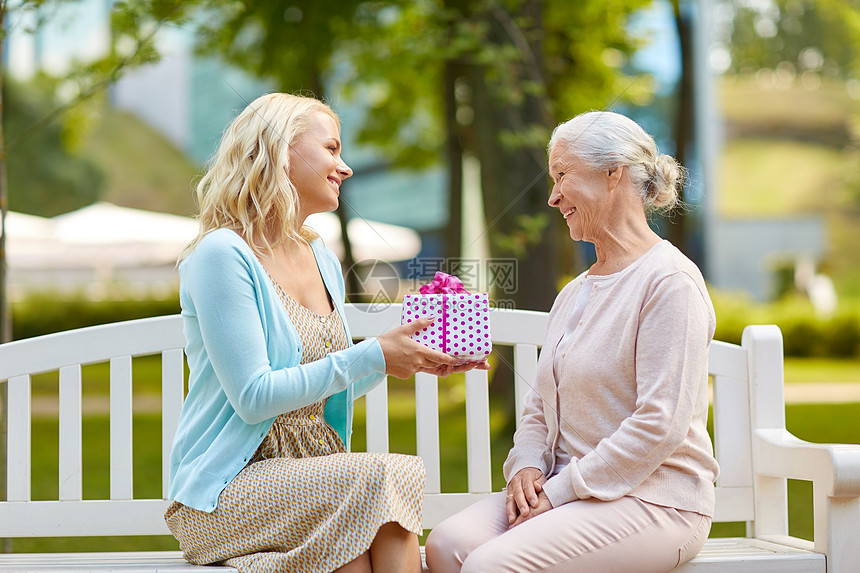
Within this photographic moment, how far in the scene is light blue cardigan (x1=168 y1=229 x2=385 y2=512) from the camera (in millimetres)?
2277

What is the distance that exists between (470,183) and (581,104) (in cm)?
580

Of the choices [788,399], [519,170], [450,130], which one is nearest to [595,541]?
[519,170]

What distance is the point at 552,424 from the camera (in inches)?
103

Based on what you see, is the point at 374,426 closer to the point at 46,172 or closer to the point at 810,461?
the point at 810,461

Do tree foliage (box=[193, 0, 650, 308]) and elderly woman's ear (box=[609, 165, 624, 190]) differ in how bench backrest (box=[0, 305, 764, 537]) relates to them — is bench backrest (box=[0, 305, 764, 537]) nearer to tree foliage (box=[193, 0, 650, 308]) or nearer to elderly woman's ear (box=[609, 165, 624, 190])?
elderly woman's ear (box=[609, 165, 624, 190])

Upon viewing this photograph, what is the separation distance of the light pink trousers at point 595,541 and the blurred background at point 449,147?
3.07 ft

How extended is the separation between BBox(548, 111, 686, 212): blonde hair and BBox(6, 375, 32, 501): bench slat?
1852 millimetres

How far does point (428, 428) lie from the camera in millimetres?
3006

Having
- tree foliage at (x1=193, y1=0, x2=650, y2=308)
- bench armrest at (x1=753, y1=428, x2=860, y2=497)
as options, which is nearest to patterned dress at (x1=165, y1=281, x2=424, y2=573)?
bench armrest at (x1=753, y1=428, x2=860, y2=497)

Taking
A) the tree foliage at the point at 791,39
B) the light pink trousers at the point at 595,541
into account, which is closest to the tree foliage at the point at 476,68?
the light pink trousers at the point at 595,541

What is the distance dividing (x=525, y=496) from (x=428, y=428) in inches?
22.9

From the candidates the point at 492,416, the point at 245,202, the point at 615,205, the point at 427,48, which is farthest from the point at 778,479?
the point at 492,416

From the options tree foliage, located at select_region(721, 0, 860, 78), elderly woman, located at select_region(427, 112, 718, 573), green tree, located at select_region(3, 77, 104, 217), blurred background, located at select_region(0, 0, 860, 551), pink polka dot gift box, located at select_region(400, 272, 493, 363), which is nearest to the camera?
elderly woman, located at select_region(427, 112, 718, 573)

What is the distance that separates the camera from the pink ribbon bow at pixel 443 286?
2.47m
